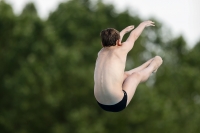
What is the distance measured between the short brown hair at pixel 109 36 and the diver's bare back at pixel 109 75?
0.61 ft

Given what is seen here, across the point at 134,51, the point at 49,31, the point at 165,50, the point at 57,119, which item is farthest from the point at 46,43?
the point at 165,50

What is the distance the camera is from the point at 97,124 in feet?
147

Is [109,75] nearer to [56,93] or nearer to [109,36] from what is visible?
[109,36]

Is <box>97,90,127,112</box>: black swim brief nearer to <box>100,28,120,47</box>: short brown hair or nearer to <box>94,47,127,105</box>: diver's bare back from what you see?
<box>94,47,127,105</box>: diver's bare back

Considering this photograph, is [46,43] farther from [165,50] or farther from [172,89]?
[165,50]

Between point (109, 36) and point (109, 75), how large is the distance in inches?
27.3

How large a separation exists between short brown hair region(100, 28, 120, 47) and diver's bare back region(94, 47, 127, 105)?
0.61ft

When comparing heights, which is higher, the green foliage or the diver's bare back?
the diver's bare back

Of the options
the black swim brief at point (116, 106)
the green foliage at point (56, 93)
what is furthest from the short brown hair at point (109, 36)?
the green foliage at point (56, 93)

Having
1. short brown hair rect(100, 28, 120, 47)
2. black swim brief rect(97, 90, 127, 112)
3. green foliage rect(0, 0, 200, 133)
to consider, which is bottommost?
green foliage rect(0, 0, 200, 133)

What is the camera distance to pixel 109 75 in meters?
15.5

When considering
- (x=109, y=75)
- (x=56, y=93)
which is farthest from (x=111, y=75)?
(x=56, y=93)

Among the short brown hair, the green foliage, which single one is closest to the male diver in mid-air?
the short brown hair

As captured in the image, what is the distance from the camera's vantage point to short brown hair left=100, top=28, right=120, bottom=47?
15.5 metres
